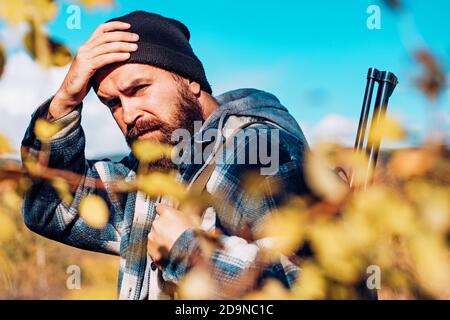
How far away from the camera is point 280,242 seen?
0.52 m

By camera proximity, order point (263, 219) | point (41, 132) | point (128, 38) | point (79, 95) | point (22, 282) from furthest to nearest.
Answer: point (22, 282)
point (128, 38)
point (79, 95)
point (263, 219)
point (41, 132)

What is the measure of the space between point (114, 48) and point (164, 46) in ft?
0.92

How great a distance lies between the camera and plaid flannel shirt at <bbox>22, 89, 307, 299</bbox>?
0.98m

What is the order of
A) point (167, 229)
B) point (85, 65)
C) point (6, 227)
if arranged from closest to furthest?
point (6, 227)
point (167, 229)
point (85, 65)

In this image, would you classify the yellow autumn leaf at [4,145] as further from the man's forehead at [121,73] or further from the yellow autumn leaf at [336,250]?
the man's forehead at [121,73]

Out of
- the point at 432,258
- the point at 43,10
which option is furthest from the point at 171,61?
the point at 432,258

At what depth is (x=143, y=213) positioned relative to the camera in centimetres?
150

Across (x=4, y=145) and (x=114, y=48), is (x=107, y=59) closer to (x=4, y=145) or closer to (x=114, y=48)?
(x=114, y=48)

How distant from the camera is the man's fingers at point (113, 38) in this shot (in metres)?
1.46

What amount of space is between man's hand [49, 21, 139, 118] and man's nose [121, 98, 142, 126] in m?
0.13

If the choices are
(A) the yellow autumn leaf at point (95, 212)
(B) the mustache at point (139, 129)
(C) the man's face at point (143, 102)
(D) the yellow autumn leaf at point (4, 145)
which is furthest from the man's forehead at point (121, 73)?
(D) the yellow autumn leaf at point (4, 145)

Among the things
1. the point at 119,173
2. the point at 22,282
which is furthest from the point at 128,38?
the point at 22,282

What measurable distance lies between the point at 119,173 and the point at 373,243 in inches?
51.1
